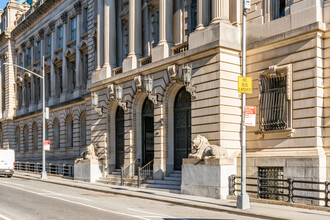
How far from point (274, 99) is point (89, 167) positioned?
48.0 ft

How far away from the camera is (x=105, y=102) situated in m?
30.7

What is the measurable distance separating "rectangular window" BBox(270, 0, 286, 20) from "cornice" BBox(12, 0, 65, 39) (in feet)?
91.3

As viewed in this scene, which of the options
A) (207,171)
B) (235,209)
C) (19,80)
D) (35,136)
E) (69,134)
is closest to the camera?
(235,209)

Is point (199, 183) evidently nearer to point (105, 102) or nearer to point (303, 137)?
point (303, 137)

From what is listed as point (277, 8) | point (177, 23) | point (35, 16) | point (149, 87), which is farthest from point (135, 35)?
point (35, 16)

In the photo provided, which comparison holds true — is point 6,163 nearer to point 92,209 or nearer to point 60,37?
point 60,37

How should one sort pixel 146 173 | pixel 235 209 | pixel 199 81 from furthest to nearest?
pixel 146 173, pixel 199 81, pixel 235 209

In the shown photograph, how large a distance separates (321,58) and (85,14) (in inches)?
1029

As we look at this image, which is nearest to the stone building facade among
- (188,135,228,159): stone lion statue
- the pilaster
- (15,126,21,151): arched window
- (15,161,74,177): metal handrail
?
(188,135,228,159): stone lion statue

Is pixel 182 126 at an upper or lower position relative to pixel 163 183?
upper

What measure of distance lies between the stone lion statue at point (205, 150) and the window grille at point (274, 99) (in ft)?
7.77

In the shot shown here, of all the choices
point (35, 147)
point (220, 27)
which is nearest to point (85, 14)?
point (35, 147)

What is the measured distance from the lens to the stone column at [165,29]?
25.2m

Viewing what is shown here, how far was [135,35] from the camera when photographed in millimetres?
28266
